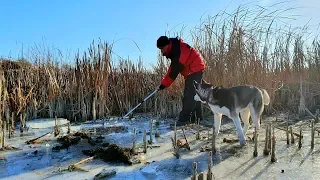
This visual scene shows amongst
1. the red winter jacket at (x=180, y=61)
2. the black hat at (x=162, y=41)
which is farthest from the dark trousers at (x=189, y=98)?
the black hat at (x=162, y=41)

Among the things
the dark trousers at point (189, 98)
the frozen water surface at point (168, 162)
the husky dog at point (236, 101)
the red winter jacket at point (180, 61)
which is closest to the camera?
the frozen water surface at point (168, 162)

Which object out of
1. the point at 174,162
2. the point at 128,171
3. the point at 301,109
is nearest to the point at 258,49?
the point at 301,109

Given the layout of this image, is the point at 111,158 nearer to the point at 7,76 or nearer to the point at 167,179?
the point at 167,179

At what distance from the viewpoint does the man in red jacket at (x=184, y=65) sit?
23.2 feet

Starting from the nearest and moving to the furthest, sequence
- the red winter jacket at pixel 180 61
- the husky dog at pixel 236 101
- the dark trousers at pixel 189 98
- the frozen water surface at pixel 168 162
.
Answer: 1. the frozen water surface at pixel 168 162
2. the husky dog at pixel 236 101
3. the red winter jacket at pixel 180 61
4. the dark trousers at pixel 189 98

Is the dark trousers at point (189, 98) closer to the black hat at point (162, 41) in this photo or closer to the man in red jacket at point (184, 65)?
the man in red jacket at point (184, 65)

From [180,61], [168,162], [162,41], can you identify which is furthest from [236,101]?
[162,41]

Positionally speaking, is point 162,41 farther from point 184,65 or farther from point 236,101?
point 236,101

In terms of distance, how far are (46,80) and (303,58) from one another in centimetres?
703

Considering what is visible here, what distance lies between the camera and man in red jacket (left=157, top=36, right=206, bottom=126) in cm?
707

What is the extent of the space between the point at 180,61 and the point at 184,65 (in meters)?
0.17

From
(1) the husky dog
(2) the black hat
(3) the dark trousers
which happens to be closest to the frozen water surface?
(1) the husky dog

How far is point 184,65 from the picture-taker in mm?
7234

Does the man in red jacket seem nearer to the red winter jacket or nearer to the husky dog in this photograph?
the red winter jacket
